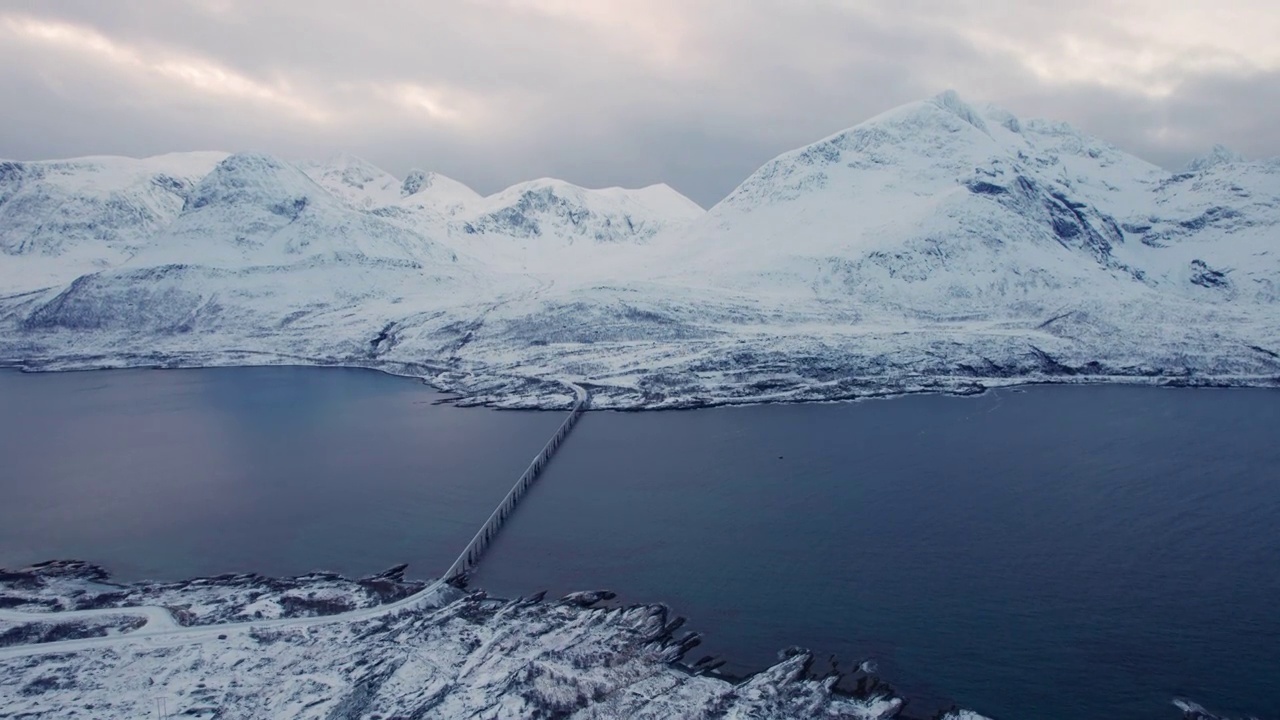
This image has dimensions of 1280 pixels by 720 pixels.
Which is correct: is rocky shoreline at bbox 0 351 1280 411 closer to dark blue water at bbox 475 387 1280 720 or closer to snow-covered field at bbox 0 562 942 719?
dark blue water at bbox 475 387 1280 720

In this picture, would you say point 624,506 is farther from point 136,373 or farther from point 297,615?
point 136,373

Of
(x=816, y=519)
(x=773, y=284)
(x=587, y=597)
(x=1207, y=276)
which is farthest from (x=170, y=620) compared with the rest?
(x=1207, y=276)

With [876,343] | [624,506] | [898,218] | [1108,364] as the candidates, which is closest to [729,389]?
[876,343]

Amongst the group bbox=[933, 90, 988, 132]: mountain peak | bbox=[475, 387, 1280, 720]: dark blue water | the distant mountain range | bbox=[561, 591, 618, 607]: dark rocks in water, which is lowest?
bbox=[561, 591, 618, 607]: dark rocks in water

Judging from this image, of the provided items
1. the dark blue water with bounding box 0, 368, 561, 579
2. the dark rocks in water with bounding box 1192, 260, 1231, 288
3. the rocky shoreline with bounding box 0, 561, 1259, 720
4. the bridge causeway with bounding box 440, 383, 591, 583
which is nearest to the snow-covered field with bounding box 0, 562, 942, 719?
the rocky shoreline with bounding box 0, 561, 1259, 720

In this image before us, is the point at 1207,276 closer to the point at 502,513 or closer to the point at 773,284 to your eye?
the point at 773,284
